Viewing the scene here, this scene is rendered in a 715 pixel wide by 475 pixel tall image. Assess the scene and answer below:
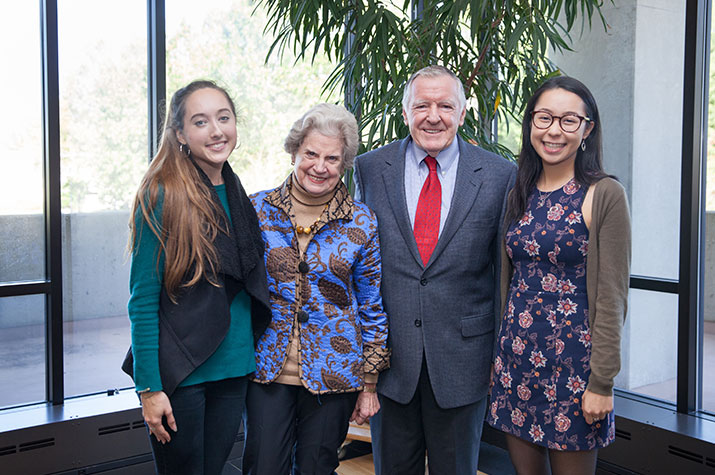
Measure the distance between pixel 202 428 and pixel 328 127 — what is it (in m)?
0.87

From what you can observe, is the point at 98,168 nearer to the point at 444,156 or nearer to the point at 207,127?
the point at 207,127

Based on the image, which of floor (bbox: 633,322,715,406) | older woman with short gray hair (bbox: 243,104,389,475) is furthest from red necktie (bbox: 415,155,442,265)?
floor (bbox: 633,322,715,406)

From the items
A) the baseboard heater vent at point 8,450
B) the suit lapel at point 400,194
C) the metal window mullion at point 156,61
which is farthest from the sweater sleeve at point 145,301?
the metal window mullion at point 156,61

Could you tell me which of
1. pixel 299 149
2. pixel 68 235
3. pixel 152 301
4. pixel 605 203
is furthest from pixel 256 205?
pixel 68 235

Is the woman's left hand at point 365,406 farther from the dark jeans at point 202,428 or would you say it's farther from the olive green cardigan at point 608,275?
the olive green cardigan at point 608,275

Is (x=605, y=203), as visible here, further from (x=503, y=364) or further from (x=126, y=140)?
(x=126, y=140)

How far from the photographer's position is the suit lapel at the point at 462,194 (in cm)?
185

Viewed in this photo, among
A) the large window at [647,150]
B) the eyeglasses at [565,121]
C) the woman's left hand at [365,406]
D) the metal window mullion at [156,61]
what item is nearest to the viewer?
the eyeglasses at [565,121]

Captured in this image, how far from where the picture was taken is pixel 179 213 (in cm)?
157

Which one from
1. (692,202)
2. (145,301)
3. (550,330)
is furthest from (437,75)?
(692,202)

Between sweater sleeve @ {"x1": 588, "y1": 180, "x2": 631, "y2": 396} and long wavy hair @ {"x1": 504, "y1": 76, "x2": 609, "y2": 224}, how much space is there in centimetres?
10

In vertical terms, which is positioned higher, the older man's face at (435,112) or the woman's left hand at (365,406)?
the older man's face at (435,112)

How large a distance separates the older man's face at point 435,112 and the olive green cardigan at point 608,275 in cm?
51

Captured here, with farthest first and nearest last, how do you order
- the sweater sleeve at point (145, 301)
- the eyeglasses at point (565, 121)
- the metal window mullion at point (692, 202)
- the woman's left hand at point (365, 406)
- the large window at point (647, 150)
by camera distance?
the large window at point (647, 150), the metal window mullion at point (692, 202), the woman's left hand at point (365, 406), the eyeglasses at point (565, 121), the sweater sleeve at point (145, 301)
